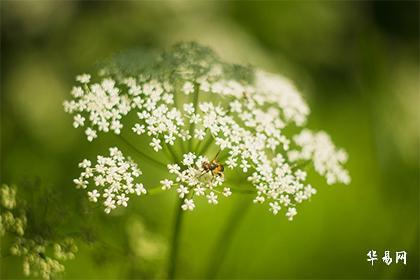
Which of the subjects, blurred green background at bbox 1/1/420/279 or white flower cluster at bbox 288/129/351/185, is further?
blurred green background at bbox 1/1/420/279

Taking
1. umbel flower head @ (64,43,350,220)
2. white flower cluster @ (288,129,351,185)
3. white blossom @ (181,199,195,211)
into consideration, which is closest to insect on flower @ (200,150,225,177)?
umbel flower head @ (64,43,350,220)

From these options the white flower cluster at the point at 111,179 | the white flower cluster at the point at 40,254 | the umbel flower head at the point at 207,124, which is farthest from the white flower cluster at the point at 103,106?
the white flower cluster at the point at 40,254

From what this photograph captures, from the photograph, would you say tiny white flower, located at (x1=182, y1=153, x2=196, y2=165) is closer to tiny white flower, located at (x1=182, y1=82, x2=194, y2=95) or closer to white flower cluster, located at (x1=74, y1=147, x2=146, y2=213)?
white flower cluster, located at (x1=74, y1=147, x2=146, y2=213)

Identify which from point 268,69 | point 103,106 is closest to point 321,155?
point 103,106

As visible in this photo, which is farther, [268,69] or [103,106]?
[268,69]

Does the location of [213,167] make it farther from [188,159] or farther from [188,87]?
[188,87]

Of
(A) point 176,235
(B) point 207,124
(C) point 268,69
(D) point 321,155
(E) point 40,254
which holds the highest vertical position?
(C) point 268,69

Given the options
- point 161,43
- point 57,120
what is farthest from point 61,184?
point 161,43
